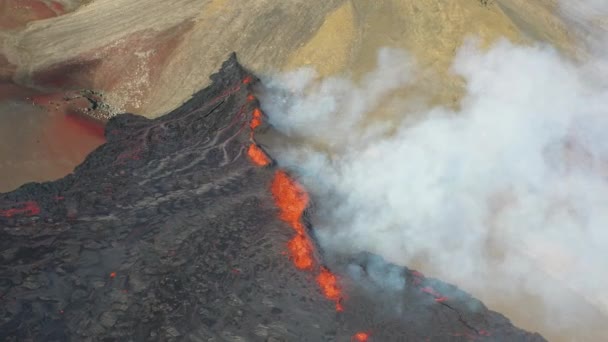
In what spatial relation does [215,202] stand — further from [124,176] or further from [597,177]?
[597,177]

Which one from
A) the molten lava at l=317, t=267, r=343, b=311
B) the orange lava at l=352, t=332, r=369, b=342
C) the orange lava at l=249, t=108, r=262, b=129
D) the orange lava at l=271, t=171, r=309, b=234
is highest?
the orange lava at l=249, t=108, r=262, b=129

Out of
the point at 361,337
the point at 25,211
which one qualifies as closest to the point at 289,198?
the point at 361,337

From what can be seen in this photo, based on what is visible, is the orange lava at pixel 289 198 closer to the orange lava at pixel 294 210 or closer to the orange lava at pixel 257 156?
the orange lava at pixel 294 210

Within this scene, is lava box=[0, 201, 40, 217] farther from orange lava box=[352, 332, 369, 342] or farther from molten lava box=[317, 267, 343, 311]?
orange lava box=[352, 332, 369, 342]

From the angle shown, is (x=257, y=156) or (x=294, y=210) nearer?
(x=294, y=210)

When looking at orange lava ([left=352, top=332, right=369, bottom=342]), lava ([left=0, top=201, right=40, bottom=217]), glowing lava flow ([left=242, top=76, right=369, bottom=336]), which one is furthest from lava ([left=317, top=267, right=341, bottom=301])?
lava ([left=0, top=201, right=40, bottom=217])

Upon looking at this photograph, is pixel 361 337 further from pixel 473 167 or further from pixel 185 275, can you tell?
pixel 473 167

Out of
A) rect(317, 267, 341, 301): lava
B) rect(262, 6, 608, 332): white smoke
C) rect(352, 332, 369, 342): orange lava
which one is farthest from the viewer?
rect(262, 6, 608, 332): white smoke
